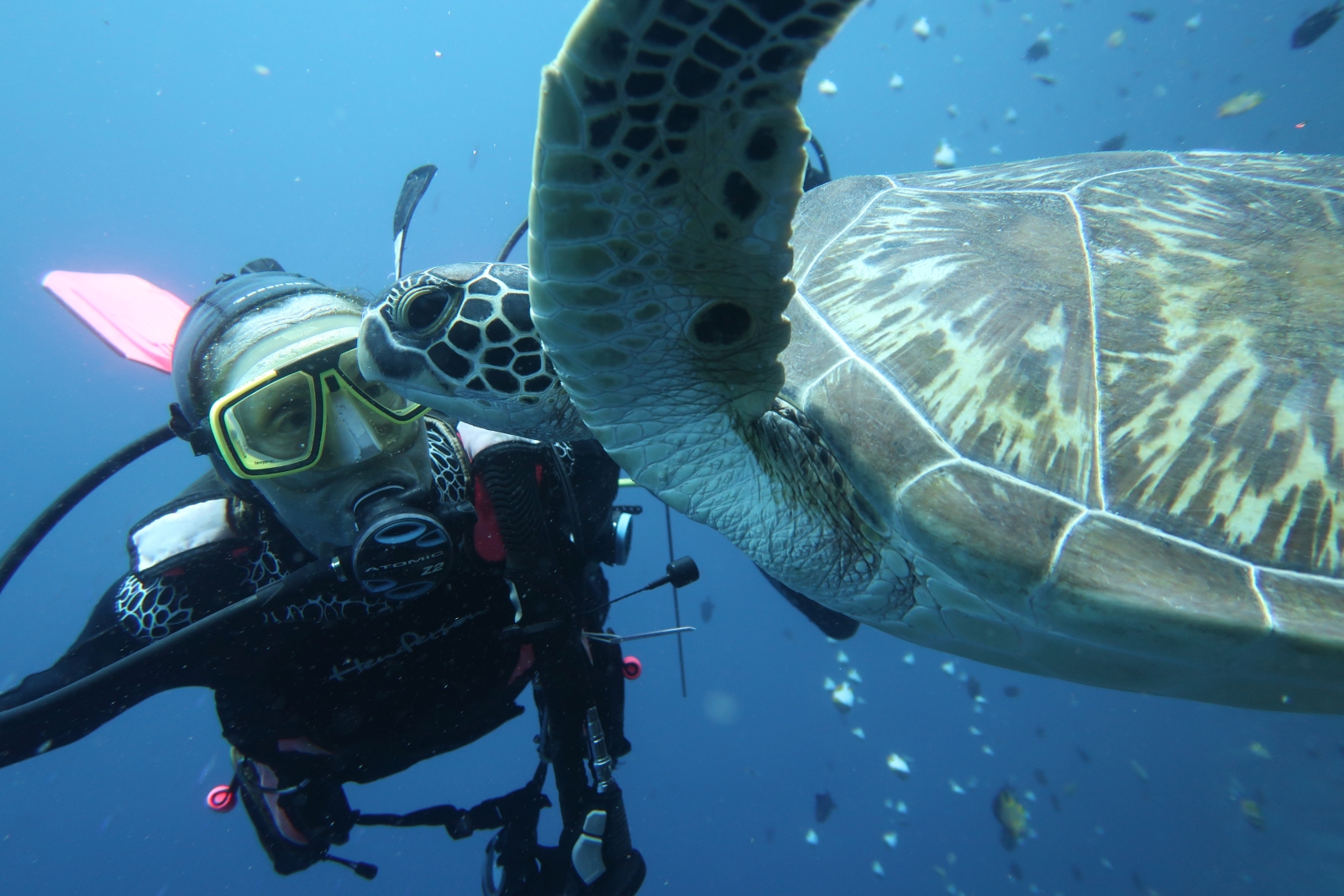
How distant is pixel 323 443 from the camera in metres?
1.55

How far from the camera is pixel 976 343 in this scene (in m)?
1.28

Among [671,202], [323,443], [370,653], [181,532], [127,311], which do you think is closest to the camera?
[671,202]

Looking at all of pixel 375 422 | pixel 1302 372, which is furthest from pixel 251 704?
pixel 1302 372

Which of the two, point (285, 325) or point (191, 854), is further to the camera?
point (191, 854)

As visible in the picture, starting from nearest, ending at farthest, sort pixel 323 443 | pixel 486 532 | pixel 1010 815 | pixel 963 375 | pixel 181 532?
pixel 963 375 < pixel 323 443 < pixel 181 532 < pixel 486 532 < pixel 1010 815

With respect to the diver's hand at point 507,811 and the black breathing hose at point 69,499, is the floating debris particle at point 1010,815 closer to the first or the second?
the diver's hand at point 507,811

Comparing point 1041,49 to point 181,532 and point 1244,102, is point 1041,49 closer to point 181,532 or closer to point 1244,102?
point 1244,102

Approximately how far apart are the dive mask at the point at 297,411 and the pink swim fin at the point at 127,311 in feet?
3.27

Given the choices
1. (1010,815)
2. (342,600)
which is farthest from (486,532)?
(1010,815)

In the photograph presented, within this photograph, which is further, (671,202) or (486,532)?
(486,532)

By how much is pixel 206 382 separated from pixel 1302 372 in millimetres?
2590

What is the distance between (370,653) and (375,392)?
32.2 inches

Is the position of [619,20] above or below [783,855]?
above

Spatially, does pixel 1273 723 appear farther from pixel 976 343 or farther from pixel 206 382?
pixel 206 382
